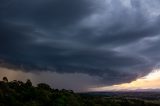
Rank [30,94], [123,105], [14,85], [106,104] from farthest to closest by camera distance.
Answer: [14,85], [123,105], [106,104], [30,94]

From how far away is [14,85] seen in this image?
186000mm

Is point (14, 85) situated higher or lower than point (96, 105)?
higher

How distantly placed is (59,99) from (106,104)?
116 feet

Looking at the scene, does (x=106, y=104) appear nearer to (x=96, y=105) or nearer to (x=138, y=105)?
(x=96, y=105)

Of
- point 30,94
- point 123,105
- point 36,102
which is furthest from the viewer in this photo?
point 123,105

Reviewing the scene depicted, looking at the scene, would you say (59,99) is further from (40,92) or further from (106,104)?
(106,104)

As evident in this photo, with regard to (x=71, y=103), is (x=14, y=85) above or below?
above

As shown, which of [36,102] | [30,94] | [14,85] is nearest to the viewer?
[36,102]

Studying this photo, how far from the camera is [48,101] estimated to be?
127 m

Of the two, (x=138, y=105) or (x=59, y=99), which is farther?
(x=138, y=105)

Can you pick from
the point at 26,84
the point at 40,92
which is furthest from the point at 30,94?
the point at 26,84

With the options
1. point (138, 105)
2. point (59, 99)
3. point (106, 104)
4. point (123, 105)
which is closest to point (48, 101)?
point (59, 99)

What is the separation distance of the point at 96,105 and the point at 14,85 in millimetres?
64394

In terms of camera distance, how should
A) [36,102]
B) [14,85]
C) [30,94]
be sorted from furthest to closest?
1. [14,85]
2. [30,94]
3. [36,102]
